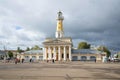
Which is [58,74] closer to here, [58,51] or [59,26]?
[58,51]

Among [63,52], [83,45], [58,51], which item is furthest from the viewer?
[83,45]

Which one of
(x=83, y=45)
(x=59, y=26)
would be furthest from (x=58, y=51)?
(x=83, y=45)

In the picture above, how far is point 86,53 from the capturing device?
4717 inches

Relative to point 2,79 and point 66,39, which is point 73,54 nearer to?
point 66,39

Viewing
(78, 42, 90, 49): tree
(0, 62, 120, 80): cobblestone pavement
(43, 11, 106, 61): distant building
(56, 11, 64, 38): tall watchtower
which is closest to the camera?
(0, 62, 120, 80): cobblestone pavement

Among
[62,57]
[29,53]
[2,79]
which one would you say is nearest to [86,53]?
[62,57]

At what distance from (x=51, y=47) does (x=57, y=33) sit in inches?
454

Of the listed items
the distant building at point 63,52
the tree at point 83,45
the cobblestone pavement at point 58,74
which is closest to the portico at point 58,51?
the distant building at point 63,52

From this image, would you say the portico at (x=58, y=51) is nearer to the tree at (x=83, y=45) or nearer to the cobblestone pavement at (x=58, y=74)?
the tree at (x=83, y=45)

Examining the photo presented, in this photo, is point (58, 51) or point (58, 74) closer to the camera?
point (58, 74)

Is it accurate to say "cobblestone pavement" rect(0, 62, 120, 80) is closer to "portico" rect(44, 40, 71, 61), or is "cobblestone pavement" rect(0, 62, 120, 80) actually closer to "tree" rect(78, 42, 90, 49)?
"portico" rect(44, 40, 71, 61)

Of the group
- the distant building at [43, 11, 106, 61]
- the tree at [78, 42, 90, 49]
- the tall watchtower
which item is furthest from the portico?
the tree at [78, 42, 90, 49]

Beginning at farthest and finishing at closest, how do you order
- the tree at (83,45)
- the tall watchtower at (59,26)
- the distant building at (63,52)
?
the tree at (83,45)
the tall watchtower at (59,26)
the distant building at (63,52)

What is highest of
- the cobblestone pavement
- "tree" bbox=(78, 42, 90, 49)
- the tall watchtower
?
the tall watchtower
